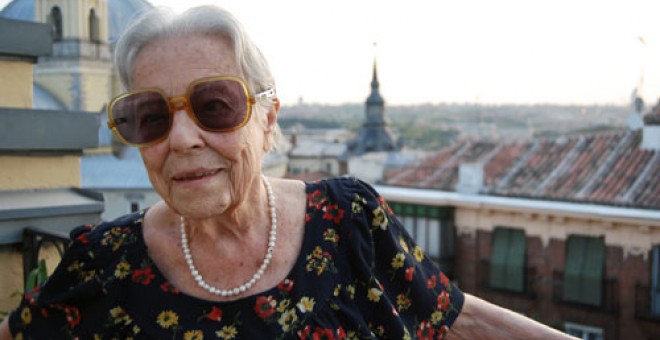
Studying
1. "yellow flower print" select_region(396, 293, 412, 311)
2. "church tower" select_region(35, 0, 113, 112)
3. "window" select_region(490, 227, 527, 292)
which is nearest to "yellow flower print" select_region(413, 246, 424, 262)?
"yellow flower print" select_region(396, 293, 412, 311)

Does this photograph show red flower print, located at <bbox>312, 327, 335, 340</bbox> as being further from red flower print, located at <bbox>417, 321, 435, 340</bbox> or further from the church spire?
the church spire

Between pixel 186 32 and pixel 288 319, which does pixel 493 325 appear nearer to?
pixel 288 319

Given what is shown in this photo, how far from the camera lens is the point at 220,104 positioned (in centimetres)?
137

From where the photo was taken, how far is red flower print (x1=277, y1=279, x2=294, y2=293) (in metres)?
1.45

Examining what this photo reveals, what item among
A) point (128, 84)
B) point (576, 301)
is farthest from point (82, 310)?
point (576, 301)

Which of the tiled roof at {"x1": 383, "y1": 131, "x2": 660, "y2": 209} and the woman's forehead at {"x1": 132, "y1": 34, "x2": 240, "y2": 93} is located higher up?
the woman's forehead at {"x1": 132, "y1": 34, "x2": 240, "y2": 93}

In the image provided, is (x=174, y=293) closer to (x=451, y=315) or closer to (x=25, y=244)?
(x=451, y=315)

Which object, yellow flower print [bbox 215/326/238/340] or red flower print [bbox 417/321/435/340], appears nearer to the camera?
yellow flower print [bbox 215/326/238/340]

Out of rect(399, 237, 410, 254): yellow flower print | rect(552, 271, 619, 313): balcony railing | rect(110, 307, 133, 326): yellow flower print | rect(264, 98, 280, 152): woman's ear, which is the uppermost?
rect(264, 98, 280, 152): woman's ear

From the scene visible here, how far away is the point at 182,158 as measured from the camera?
1.38 metres

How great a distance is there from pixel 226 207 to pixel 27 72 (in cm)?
153

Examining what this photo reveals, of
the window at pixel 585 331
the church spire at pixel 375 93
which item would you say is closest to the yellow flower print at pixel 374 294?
the window at pixel 585 331

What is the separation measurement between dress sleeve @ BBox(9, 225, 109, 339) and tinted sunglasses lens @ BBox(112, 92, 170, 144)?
1.05 feet

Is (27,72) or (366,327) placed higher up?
(27,72)
